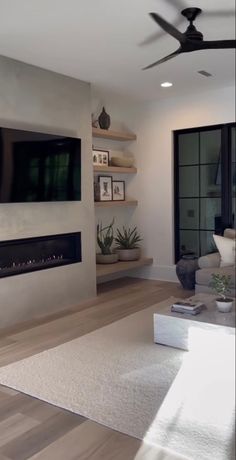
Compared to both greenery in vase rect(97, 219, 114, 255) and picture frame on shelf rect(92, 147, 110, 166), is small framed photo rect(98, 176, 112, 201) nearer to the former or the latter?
picture frame on shelf rect(92, 147, 110, 166)

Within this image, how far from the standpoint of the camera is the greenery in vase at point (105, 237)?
359 centimetres

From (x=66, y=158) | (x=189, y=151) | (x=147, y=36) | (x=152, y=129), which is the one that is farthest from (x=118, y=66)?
(x=189, y=151)

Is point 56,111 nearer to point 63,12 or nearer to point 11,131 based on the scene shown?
point 11,131

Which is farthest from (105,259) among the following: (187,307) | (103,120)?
(187,307)

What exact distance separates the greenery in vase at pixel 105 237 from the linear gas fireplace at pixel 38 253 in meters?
0.45

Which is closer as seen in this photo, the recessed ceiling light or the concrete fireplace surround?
the recessed ceiling light

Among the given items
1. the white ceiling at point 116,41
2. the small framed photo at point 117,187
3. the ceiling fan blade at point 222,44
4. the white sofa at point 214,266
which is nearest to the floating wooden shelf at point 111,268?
the small framed photo at point 117,187

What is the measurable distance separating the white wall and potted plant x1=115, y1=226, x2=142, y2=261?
0.16 m

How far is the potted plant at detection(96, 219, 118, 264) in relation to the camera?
3.59 metres

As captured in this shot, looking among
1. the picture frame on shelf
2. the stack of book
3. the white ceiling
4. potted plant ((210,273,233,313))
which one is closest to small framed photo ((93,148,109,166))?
the picture frame on shelf

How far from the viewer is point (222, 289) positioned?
1.36 meters

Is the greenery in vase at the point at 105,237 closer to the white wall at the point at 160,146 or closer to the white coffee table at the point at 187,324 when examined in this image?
A: the white wall at the point at 160,146

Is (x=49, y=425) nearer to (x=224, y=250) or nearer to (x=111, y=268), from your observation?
(x=224, y=250)

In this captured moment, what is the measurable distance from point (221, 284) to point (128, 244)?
1800 millimetres
